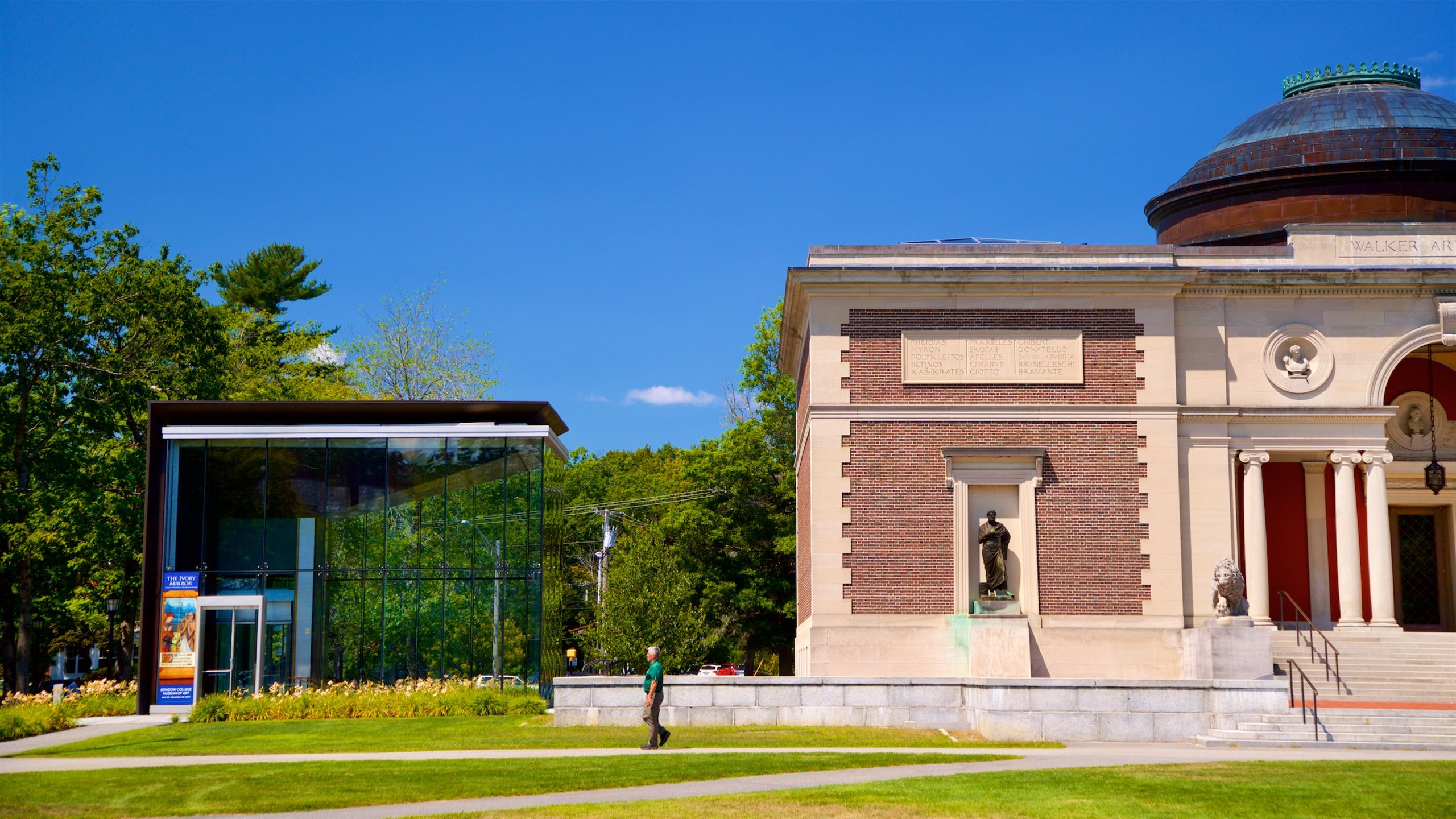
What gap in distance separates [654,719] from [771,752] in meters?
1.90

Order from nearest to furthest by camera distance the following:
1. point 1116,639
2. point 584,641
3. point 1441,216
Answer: point 1116,639 < point 1441,216 < point 584,641

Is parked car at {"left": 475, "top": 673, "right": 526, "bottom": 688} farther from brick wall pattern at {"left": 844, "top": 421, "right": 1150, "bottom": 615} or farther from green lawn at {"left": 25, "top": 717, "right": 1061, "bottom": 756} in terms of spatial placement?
brick wall pattern at {"left": 844, "top": 421, "right": 1150, "bottom": 615}

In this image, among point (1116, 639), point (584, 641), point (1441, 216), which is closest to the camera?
point (1116, 639)

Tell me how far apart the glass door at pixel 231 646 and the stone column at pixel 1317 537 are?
2211cm

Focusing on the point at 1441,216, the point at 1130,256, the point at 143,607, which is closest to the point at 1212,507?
the point at 1130,256

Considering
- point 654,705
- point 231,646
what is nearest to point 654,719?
point 654,705

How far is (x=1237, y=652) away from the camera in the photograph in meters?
24.8

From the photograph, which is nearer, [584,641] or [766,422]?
[766,422]

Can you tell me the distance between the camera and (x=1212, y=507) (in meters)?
28.0

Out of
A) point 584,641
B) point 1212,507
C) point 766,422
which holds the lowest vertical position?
point 584,641

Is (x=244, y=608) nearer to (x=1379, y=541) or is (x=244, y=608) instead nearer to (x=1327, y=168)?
(x=1379, y=541)

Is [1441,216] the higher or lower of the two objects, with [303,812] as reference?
higher

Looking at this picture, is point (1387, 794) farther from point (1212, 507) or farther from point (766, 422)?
point (766, 422)

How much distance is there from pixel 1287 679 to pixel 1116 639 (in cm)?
330
